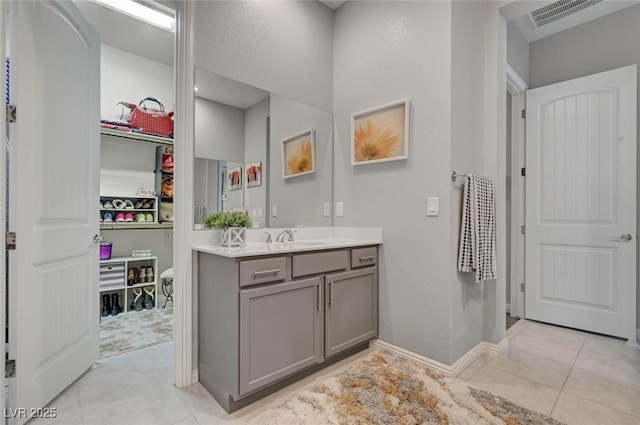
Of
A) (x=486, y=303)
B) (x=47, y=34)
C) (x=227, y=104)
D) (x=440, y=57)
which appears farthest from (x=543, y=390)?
(x=47, y=34)

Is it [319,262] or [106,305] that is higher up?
[319,262]

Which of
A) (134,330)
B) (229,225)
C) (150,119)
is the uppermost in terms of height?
(150,119)

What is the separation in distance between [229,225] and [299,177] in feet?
2.87

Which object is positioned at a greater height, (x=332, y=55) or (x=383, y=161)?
(x=332, y=55)

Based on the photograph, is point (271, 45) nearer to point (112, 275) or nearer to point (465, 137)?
point (465, 137)

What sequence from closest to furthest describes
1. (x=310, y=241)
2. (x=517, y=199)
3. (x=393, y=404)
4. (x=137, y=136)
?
(x=393, y=404)
(x=310, y=241)
(x=517, y=199)
(x=137, y=136)

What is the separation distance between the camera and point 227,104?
2.21 m

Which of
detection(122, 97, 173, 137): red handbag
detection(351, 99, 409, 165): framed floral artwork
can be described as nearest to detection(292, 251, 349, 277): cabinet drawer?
detection(351, 99, 409, 165): framed floral artwork

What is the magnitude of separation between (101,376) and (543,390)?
2795 mm

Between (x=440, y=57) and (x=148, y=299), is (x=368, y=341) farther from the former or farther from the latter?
(x=148, y=299)

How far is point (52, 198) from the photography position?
176 cm

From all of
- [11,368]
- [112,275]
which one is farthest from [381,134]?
[112,275]

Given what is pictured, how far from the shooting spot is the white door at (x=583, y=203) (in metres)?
2.65

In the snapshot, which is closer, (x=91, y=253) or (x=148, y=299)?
(x=91, y=253)
